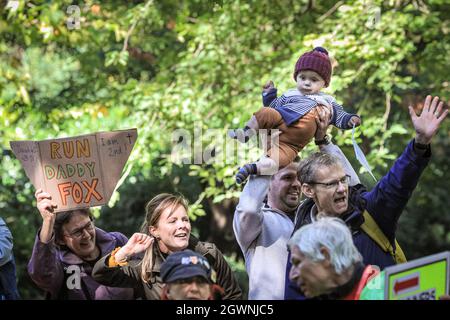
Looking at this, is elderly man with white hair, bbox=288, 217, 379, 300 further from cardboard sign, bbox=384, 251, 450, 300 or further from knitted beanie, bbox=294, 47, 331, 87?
knitted beanie, bbox=294, 47, 331, 87

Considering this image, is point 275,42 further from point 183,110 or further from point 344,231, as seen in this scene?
point 344,231

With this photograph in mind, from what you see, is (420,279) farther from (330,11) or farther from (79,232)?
(330,11)

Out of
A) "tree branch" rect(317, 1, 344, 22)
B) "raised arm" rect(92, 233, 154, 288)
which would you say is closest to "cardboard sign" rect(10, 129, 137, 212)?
"raised arm" rect(92, 233, 154, 288)

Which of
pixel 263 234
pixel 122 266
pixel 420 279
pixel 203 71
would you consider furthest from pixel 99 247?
pixel 203 71

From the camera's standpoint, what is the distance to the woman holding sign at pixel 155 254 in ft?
11.6

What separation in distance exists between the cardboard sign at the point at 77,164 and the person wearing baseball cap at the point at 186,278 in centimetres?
88

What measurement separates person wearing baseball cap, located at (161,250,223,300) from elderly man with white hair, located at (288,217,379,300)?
356mm

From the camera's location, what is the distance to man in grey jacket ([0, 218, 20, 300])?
12.5 feet

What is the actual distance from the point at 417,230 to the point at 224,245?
143 inches

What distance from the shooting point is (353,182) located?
3807 mm

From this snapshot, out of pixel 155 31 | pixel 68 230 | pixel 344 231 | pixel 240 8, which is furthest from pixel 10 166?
pixel 344 231

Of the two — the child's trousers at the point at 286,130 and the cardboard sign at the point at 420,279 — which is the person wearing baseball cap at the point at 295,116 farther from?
the cardboard sign at the point at 420,279

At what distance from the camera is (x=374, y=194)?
137 inches

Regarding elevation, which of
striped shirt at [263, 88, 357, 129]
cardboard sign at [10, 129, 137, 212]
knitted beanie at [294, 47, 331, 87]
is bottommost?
cardboard sign at [10, 129, 137, 212]
